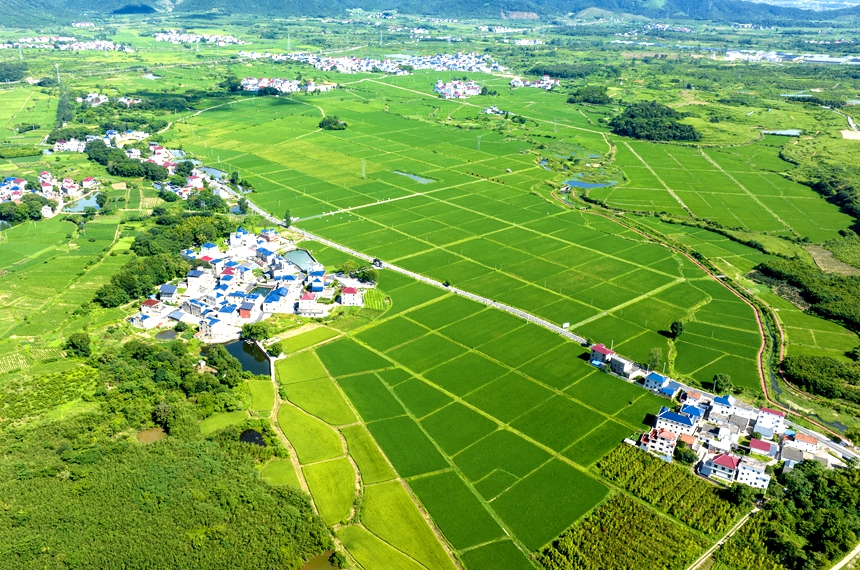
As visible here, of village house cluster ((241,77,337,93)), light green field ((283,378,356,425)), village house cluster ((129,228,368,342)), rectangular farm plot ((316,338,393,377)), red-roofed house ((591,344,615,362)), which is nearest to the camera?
light green field ((283,378,356,425))

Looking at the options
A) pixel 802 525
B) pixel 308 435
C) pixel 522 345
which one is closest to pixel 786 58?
pixel 522 345

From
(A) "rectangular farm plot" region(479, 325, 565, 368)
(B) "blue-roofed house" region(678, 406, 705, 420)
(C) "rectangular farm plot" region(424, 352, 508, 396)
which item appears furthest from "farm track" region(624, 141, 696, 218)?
(C) "rectangular farm plot" region(424, 352, 508, 396)

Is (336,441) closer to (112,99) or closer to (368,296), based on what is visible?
(368,296)

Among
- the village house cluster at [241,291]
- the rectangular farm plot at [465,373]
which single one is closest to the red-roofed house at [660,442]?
the rectangular farm plot at [465,373]

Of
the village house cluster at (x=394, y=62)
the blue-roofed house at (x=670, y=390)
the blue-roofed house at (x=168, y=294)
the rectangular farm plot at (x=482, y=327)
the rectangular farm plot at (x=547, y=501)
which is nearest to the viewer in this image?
the rectangular farm plot at (x=547, y=501)

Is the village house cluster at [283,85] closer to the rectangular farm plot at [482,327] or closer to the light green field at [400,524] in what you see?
the rectangular farm plot at [482,327]

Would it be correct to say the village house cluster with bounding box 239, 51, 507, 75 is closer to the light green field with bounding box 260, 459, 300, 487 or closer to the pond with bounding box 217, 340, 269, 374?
the pond with bounding box 217, 340, 269, 374
